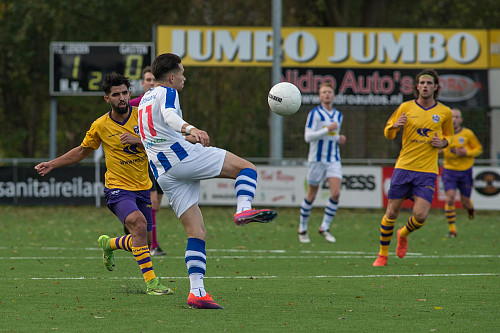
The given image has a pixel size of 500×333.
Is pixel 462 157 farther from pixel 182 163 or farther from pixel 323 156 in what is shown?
pixel 182 163

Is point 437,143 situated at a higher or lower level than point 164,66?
lower

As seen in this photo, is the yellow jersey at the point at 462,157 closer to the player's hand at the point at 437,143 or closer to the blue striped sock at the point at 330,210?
A: the blue striped sock at the point at 330,210

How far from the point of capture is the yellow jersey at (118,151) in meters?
8.59

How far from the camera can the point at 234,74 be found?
102 feet

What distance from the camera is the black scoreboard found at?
23406 millimetres

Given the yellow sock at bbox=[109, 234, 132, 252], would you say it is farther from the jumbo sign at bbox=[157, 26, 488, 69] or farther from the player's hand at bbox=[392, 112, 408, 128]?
the jumbo sign at bbox=[157, 26, 488, 69]

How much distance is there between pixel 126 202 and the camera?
27.8 feet

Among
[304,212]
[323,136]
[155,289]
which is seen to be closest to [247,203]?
[155,289]

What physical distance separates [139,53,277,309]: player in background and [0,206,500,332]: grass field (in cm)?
46

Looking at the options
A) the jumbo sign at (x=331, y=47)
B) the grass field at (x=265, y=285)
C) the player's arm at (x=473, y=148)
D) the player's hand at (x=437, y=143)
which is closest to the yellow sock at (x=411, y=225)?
the grass field at (x=265, y=285)

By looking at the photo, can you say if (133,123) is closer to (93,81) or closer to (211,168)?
(211,168)

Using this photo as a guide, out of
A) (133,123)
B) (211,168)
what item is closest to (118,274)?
(133,123)

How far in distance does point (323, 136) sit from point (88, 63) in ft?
36.6

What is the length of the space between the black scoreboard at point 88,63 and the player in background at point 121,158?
49.1ft
